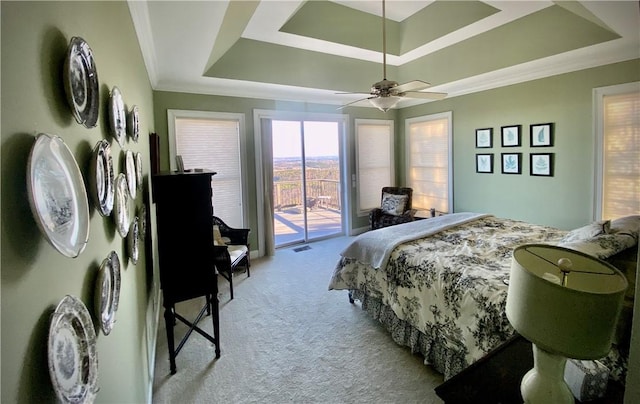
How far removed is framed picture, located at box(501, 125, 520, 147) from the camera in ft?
14.9

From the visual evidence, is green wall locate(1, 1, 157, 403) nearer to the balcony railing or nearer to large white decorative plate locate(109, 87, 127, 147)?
large white decorative plate locate(109, 87, 127, 147)

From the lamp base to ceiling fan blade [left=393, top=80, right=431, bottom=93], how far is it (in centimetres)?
239

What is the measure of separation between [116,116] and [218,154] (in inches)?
133

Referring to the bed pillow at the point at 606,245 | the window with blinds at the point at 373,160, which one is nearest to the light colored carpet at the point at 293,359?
the bed pillow at the point at 606,245

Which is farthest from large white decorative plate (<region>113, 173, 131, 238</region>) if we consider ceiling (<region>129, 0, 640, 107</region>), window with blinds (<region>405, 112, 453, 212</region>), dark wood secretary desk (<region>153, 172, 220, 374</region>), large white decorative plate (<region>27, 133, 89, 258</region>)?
window with blinds (<region>405, 112, 453, 212</region>)

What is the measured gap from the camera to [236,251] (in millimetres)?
3877

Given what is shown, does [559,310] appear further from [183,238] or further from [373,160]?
[373,160]

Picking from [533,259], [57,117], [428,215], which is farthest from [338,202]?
[57,117]

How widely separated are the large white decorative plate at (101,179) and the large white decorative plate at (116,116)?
282mm

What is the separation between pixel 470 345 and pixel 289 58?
3877 millimetres

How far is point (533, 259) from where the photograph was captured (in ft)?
3.65

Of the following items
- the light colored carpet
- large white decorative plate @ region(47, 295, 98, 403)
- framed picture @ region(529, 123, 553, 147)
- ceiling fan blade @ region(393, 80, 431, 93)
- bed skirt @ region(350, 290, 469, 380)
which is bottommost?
the light colored carpet

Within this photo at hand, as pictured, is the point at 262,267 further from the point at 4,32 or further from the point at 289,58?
the point at 4,32

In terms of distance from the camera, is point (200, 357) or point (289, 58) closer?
point (200, 357)
